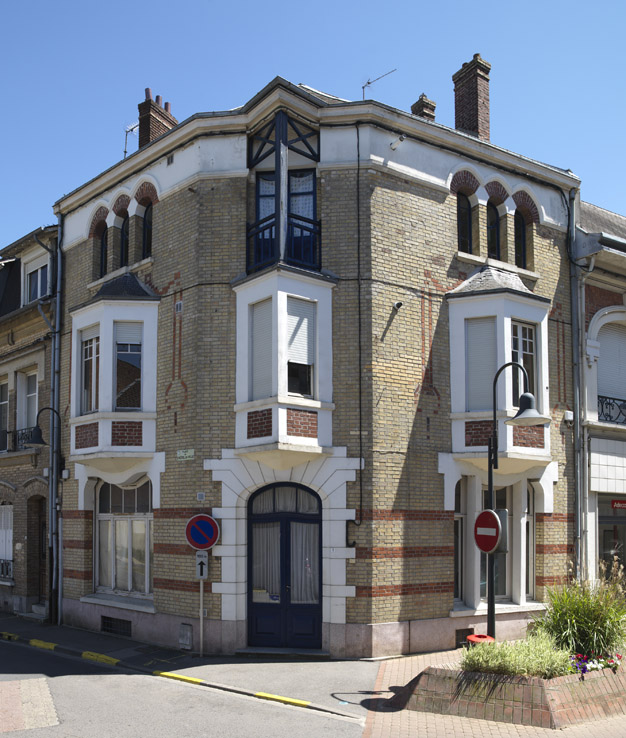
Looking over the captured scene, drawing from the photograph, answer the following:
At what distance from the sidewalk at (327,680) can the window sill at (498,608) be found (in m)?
0.72

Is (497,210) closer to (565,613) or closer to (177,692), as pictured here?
(565,613)

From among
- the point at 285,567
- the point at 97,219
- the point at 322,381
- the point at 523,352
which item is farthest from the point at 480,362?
the point at 97,219

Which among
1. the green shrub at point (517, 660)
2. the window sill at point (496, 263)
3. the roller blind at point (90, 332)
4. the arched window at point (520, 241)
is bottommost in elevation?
the green shrub at point (517, 660)

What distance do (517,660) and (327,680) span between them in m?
3.38

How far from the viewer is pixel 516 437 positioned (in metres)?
14.8

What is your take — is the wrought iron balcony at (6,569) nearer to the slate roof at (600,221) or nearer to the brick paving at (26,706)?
the brick paving at (26,706)

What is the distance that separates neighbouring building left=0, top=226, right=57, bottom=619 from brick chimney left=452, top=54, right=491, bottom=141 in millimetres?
10618

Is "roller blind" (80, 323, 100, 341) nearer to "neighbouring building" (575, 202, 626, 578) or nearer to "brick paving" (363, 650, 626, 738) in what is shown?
"brick paving" (363, 650, 626, 738)

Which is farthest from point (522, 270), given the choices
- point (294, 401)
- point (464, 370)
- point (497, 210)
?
point (294, 401)

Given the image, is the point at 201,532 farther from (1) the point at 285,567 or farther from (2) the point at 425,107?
(2) the point at 425,107

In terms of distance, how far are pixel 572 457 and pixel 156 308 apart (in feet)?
31.5

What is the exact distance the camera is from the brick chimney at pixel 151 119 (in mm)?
19156

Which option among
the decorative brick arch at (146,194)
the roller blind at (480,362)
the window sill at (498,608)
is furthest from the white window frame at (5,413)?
the window sill at (498,608)

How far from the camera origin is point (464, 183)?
1594cm
